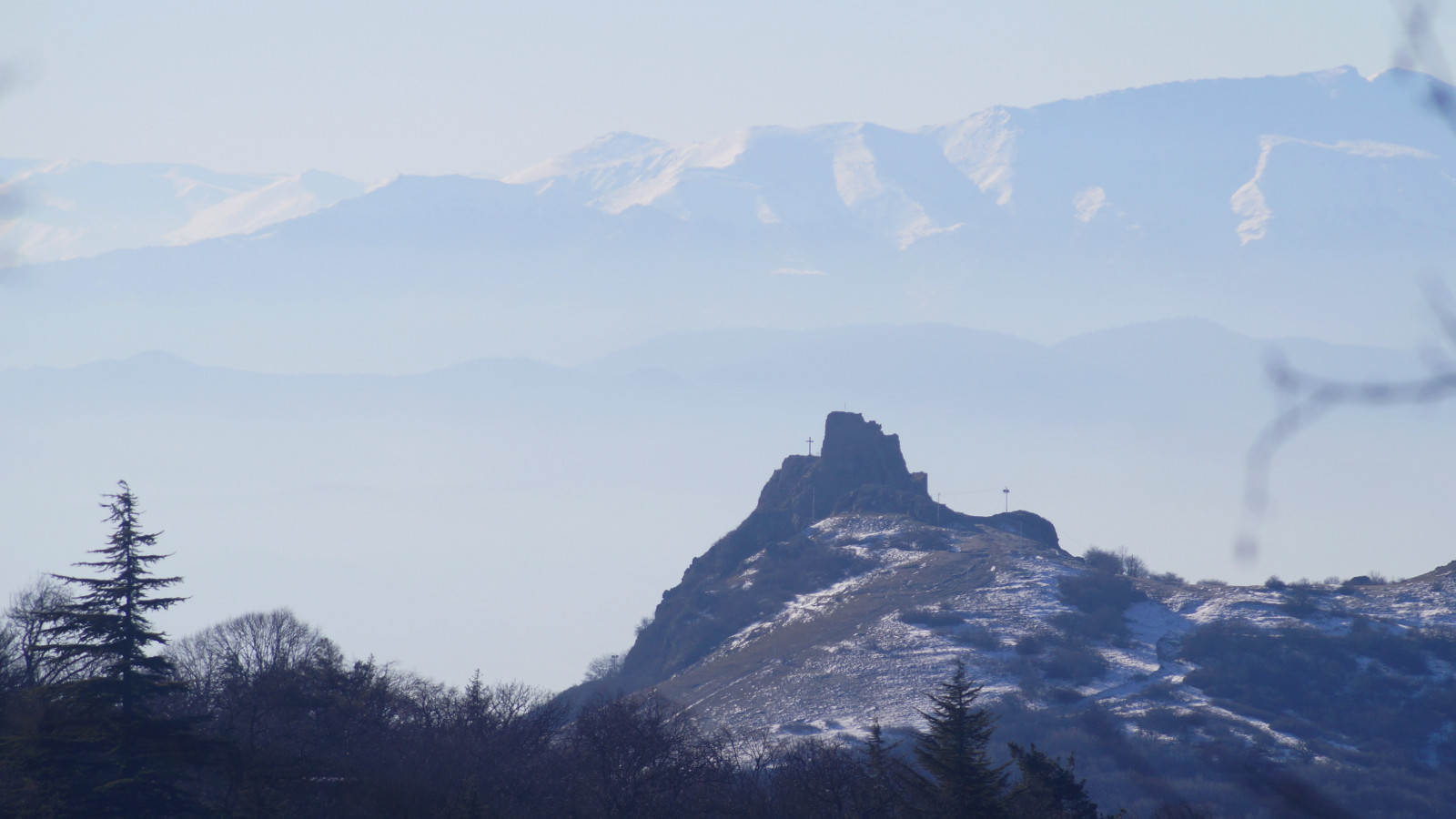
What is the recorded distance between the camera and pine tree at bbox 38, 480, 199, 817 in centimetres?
4791

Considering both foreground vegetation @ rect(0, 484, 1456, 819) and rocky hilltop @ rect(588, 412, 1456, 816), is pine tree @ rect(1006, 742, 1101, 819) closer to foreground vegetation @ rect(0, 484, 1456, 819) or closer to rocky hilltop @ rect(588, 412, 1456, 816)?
foreground vegetation @ rect(0, 484, 1456, 819)

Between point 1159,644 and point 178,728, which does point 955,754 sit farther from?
point 1159,644

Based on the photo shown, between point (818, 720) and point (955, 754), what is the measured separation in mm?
112727

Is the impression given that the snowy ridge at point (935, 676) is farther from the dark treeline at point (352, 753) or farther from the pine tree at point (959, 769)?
the pine tree at point (959, 769)

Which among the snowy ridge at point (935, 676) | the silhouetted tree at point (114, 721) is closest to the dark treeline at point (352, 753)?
the silhouetted tree at point (114, 721)

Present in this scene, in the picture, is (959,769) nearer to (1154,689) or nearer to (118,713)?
(118,713)

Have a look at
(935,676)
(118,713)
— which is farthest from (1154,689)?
(118,713)

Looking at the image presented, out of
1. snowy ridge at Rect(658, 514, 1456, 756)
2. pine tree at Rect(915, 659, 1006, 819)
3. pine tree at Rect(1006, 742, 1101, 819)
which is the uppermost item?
snowy ridge at Rect(658, 514, 1456, 756)

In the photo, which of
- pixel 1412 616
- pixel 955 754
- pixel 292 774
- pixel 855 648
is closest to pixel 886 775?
pixel 955 754

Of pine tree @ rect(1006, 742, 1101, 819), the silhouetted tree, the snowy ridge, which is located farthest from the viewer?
the snowy ridge

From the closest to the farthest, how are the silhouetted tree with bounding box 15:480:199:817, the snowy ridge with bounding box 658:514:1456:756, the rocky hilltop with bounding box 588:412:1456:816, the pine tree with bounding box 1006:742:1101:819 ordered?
1. the silhouetted tree with bounding box 15:480:199:817
2. the pine tree with bounding box 1006:742:1101:819
3. the rocky hilltop with bounding box 588:412:1456:816
4. the snowy ridge with bounding box 658:514:1456:756

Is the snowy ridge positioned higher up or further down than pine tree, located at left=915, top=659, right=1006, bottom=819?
higher up

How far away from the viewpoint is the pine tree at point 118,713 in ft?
157

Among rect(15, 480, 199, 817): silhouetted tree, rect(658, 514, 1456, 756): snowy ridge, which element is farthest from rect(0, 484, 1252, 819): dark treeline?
rect(658, 514, 1456, 756): snowy ridge
